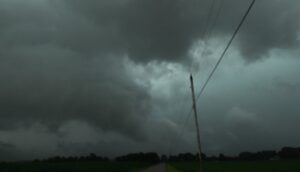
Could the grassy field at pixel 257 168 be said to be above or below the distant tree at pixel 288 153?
below

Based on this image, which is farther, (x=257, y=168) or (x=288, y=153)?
(x=288, y=153)

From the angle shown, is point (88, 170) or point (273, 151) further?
point (273, 151)

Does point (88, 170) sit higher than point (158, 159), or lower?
lower

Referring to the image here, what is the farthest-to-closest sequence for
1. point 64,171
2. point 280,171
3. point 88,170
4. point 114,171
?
point 114,171
point 88,170
point 64,171
point 280,171

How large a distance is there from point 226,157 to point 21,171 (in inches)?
4848

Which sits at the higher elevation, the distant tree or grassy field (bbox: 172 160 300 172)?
the distant tree

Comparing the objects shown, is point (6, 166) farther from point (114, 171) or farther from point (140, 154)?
point (140, 154)

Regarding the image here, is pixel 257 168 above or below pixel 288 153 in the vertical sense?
below

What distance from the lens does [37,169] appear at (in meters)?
53.4

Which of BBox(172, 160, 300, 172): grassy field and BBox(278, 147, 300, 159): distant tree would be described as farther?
BBox(278, 147, 300, 159): distant tree

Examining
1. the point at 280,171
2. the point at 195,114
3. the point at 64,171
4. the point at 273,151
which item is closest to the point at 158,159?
the point at 273,151

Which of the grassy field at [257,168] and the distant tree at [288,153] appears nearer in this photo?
the grassy field at [257,168]

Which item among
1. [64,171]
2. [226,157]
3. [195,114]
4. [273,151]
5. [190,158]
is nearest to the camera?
[195,114]

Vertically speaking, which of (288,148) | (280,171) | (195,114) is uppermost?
(288,148)
